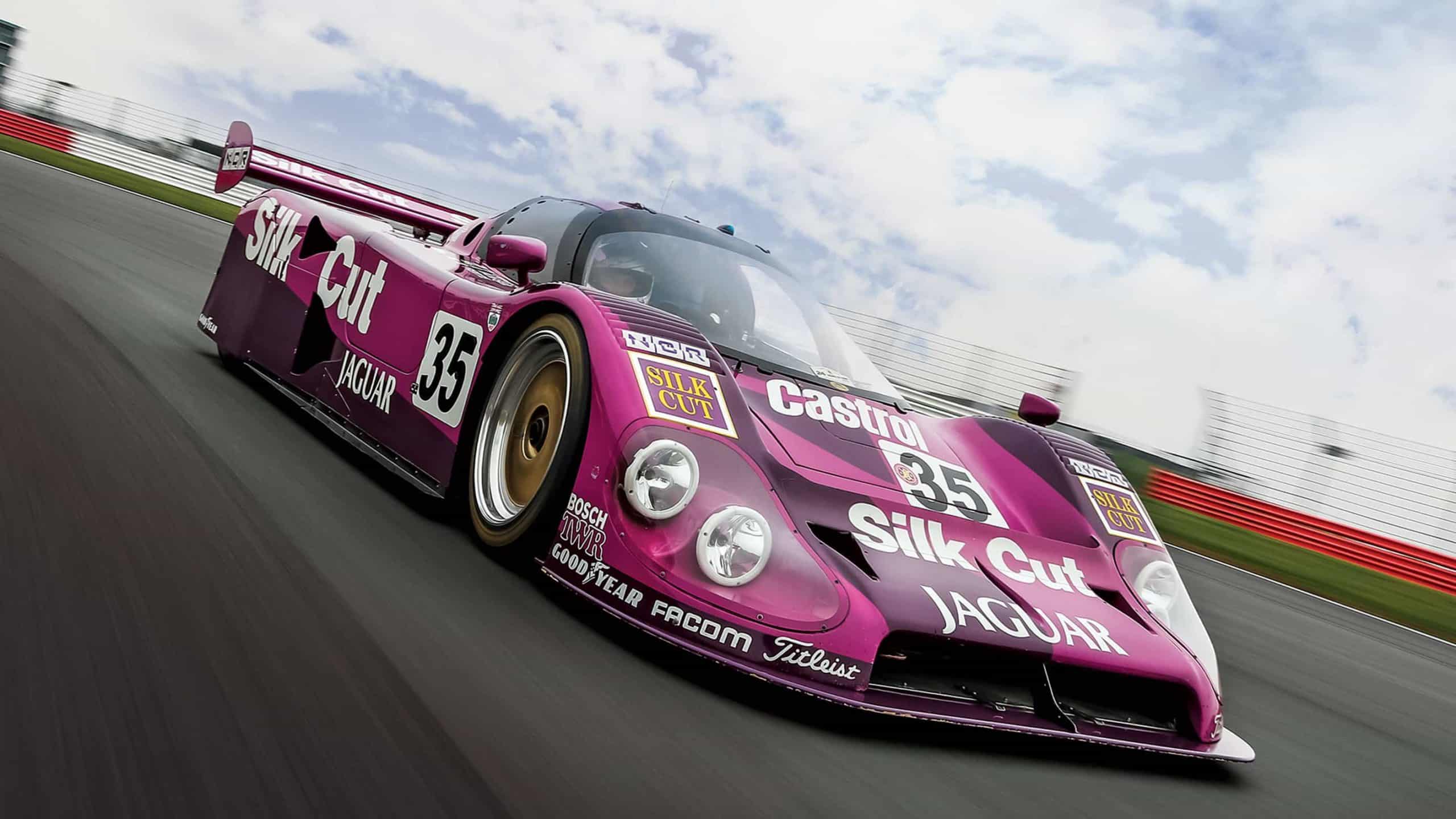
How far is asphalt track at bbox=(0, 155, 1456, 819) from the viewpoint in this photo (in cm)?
177

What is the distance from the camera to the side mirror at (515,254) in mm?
3607

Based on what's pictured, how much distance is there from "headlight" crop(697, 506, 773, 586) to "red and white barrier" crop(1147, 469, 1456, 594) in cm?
827

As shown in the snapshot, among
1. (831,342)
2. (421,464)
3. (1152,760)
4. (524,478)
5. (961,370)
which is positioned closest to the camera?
(1152,760)

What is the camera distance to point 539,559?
3049 mm

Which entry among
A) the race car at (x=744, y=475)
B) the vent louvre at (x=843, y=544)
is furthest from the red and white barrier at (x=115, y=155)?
the vent louvre at (x=843, y=544)

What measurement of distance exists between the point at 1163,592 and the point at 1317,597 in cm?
460

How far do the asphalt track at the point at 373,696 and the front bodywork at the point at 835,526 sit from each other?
120 millimetres

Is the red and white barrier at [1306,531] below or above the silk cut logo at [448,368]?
above

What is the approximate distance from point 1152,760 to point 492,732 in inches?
67.3

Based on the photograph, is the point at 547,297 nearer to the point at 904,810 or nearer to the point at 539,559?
the point at 539,559

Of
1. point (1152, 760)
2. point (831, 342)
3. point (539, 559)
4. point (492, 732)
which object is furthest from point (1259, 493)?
point (492, 732)

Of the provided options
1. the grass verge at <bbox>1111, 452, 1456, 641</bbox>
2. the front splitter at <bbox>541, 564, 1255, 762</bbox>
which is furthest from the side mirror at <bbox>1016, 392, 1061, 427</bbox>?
the grass verge at <bbox>1111, 452, 1456, 641</bbox>

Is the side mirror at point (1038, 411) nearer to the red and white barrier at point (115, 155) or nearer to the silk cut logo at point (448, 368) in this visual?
the silk cut logo at point (448, 368)

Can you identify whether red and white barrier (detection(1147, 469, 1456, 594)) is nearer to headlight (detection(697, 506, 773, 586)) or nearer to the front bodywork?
the front bodywork
